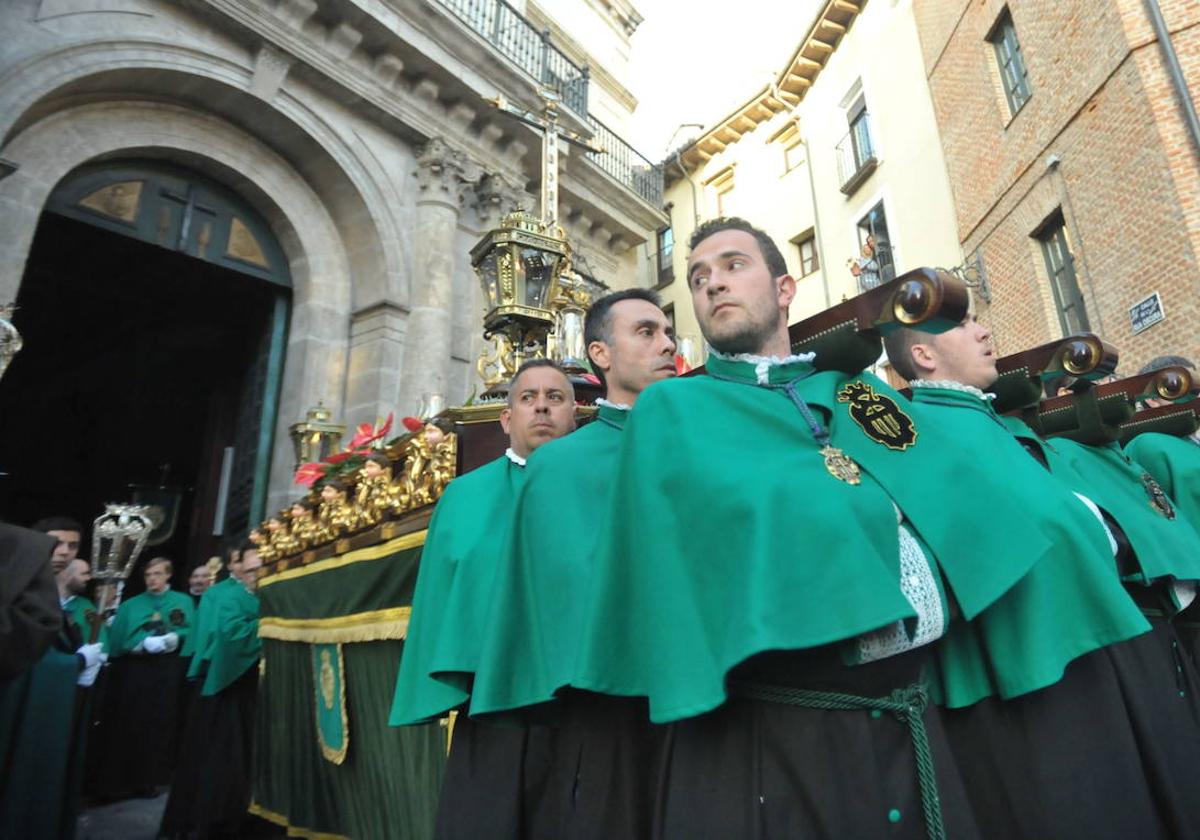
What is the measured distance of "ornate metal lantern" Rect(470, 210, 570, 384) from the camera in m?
3.90

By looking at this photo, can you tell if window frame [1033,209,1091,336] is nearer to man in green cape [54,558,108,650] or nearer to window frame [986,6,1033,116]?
window frame [986,6,1033,116]

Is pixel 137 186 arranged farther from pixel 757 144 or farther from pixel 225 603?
pixel 757 144

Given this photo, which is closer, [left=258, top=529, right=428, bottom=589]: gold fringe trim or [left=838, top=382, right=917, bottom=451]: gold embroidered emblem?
[left=838, top=382, right=917, bottom=451]: gold embroidered emblem

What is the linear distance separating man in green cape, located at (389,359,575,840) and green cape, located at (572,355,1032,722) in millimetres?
659

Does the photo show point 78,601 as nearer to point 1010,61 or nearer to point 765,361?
point 765,361

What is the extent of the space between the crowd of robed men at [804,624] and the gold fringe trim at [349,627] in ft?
3.36

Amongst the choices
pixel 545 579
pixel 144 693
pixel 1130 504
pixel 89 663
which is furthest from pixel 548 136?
pixel 144 693

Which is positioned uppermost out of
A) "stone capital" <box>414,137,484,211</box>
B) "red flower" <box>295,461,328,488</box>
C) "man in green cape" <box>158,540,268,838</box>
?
"stone capital" <box>414,137,484,211</box>

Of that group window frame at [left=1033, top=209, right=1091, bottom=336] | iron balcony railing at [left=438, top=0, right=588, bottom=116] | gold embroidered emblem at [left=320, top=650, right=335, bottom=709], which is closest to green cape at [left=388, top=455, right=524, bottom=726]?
gold embroidered emblem at [left=320, top=650, right=335, bottom=709]

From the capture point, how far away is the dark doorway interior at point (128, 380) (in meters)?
9.46

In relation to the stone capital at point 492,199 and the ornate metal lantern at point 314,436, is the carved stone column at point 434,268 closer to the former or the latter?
the stone capital at point 492,199

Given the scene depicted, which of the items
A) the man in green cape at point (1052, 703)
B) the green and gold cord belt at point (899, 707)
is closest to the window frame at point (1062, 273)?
the man in green cape at point (1052, 703)

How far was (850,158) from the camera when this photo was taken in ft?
49.3

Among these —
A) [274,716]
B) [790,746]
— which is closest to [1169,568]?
[790,746]
